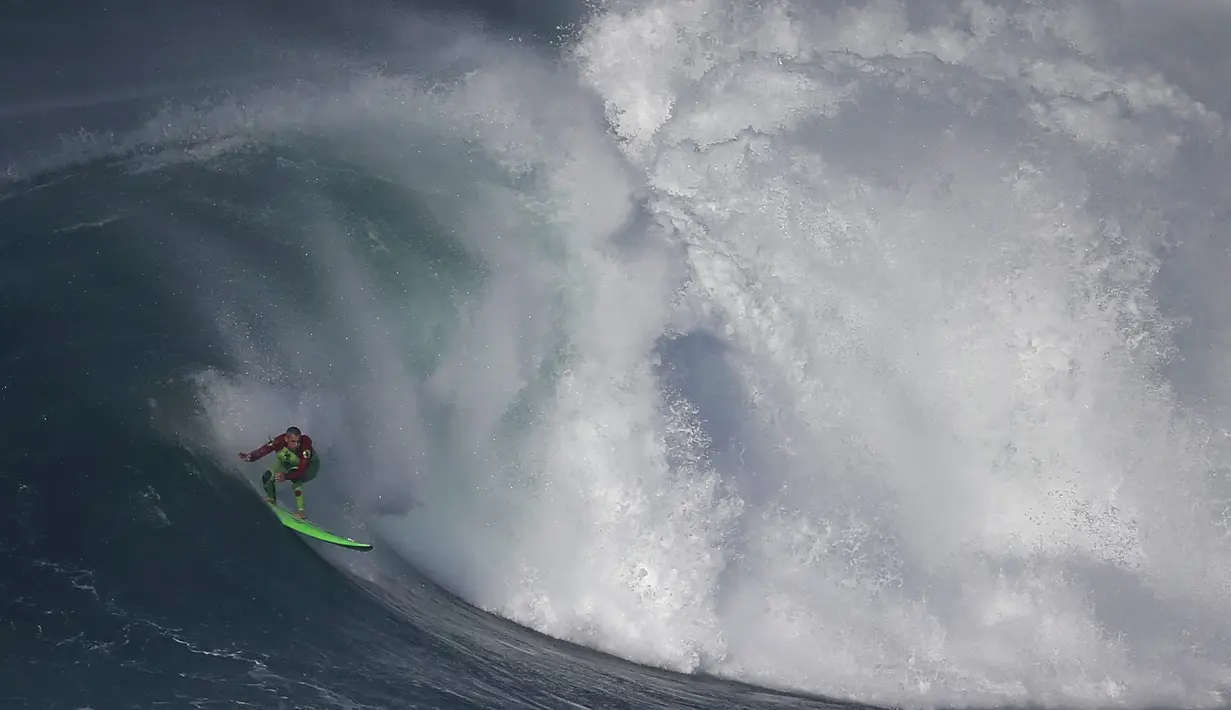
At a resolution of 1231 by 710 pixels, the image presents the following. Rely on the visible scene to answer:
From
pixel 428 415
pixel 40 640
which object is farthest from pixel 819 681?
pixel 40 640

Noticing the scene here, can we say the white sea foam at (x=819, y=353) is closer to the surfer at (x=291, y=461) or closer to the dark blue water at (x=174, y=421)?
the dark blue water at (x=174, y=421)

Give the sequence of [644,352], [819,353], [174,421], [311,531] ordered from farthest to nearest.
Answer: [819,353]
[644,352]
[174,421]
[311,531]

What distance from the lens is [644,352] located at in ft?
59.2

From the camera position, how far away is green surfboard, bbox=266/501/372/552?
1516 centimetres

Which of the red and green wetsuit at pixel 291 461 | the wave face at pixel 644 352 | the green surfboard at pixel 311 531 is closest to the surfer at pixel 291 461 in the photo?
the red and green wetsuit at pixel 291 461

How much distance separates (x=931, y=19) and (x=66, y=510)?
56.1 feet

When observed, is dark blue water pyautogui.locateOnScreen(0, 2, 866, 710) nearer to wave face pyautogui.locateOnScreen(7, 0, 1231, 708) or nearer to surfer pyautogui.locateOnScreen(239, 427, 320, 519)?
wave face pyautogui.locateOnScreen(7, 0, 1231, 708)

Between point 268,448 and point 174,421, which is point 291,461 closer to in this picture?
point 268,448

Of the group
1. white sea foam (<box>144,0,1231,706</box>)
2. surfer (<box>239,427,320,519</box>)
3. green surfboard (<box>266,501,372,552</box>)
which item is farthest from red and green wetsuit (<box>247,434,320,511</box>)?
white sea foam (<box>144,0,1231,706</box>)

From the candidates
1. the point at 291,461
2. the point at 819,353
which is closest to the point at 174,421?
the point at 291,461

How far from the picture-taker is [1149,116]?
2147 centimetres

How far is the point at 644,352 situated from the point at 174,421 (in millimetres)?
6937

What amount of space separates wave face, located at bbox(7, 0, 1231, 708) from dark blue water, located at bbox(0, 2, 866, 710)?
7cm

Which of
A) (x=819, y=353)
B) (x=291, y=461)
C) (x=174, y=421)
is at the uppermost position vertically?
(x=819, y=353)
